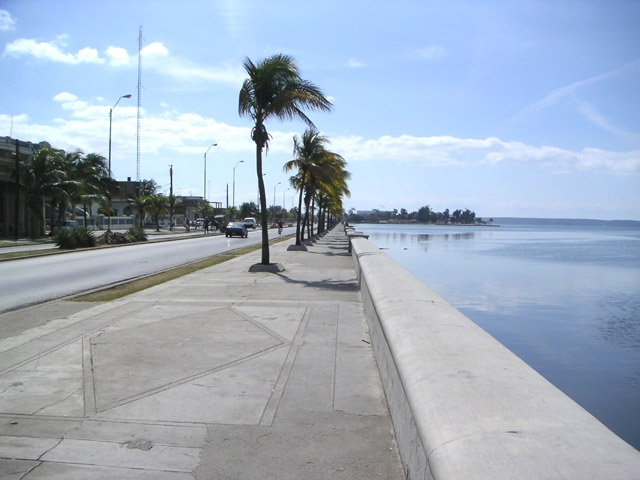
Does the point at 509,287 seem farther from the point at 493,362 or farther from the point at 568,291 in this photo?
the point at 493,362

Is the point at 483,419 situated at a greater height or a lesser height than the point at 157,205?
lesser

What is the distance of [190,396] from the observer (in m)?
5.29

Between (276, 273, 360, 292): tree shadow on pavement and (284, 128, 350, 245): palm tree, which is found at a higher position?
(284, 128, 350, 245): palm tree

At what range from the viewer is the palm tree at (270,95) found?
55.9ft

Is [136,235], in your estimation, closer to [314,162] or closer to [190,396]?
[314,162]

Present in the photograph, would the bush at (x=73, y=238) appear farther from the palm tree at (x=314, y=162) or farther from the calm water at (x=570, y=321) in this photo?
the calm water at (x=570, y=321)

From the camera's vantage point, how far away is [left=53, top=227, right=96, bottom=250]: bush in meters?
29.1

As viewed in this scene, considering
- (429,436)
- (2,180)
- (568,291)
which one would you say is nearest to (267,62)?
(568,291)

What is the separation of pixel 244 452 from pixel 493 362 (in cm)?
185

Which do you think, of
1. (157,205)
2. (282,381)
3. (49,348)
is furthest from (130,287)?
(157,205)

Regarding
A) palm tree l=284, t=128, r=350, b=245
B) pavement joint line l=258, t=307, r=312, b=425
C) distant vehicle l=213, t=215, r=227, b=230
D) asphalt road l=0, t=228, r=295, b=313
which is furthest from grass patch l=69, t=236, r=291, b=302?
distant vehicle l=213, t=215, r=227, b=230

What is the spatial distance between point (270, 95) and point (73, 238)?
55.2ft

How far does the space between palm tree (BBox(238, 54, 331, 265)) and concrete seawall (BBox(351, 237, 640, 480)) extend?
42.6ft

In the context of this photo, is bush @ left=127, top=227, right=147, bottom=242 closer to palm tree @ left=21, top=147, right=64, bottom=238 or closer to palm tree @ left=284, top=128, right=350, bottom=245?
palm tree @ left=21, top=147, right=64, bottom=238
